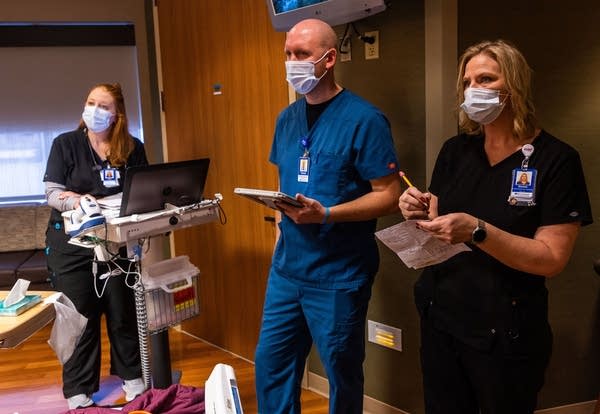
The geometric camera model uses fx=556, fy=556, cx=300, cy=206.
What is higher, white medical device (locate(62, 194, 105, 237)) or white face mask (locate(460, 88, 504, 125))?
white face mask (locate(460, 88, 504, 125))

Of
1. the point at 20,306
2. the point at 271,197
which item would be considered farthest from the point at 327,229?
the point at 20,306

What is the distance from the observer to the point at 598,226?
2.30m

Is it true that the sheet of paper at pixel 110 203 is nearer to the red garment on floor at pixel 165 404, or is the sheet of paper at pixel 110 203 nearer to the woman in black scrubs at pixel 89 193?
the woman in black scrubs at pixel 89 193

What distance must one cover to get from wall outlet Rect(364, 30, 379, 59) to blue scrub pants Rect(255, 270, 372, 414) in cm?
98

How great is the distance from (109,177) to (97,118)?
0.27 meters

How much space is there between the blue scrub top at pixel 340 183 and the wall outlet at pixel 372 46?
19.3 inches

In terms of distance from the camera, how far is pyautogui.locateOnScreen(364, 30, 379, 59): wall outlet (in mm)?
2272

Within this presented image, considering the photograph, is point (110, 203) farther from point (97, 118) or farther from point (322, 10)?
point (322, 10)

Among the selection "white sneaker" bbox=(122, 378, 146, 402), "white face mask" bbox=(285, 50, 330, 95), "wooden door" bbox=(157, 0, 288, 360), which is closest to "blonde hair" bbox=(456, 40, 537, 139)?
"white face mask" bbox=(285, 50, 330, 95)

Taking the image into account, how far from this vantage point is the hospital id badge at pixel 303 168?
1848 mm

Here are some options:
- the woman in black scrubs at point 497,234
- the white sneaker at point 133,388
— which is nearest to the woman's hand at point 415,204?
the woman in black scrubs at point 497,234

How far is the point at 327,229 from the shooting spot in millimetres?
1816

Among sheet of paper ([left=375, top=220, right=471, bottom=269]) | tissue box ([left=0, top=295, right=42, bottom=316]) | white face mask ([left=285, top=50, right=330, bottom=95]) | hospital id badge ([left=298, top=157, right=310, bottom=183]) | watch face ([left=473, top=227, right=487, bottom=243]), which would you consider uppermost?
white face mask ([left=285, top=50, right=330, bottom=95])

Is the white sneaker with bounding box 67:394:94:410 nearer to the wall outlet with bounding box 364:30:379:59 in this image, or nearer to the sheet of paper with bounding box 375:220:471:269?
the sheet of paper with bounding box 375:220:471:269
